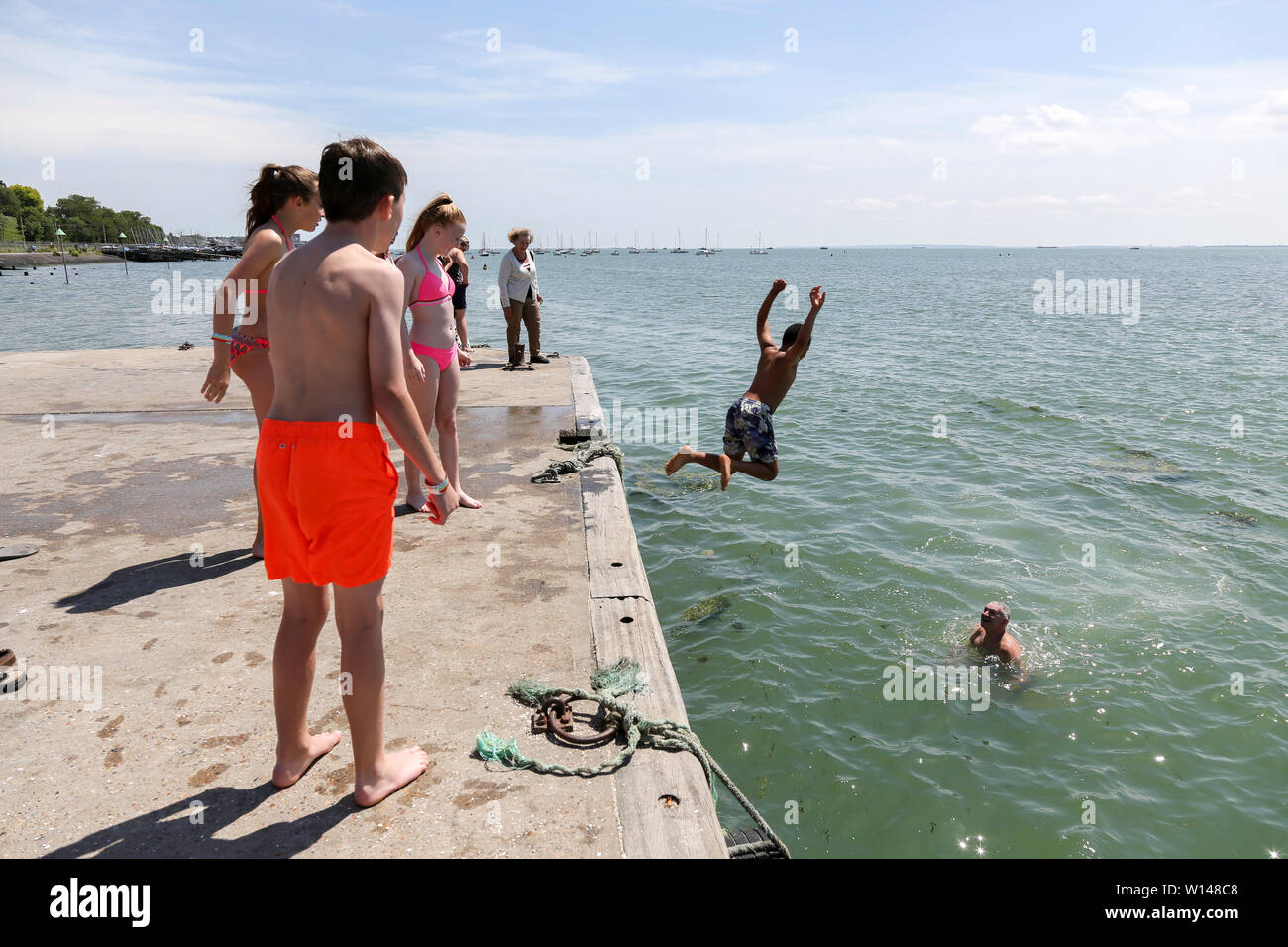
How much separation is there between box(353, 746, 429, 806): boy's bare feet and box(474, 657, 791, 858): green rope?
0.27 meters

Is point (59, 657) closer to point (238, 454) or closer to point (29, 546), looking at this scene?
point (29, 546)

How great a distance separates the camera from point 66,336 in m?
29.4

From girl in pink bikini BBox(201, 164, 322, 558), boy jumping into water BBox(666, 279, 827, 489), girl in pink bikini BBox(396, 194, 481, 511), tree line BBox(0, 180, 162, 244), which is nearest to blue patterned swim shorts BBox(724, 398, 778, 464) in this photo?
boy jumping into water BBox(666, 279, 827, 489)

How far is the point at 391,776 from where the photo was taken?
309cm

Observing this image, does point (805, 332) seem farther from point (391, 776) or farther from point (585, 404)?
point (585, 404)

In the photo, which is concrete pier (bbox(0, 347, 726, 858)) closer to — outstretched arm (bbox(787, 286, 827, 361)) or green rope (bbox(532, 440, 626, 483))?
green rope (bbox(532, 440, 626, 483))

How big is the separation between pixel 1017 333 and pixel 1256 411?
15696mm

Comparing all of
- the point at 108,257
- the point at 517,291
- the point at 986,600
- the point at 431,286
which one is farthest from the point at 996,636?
the point at 108,257

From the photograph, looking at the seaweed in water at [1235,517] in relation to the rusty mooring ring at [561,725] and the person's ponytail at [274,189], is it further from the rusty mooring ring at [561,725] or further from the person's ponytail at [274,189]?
the person's ponytail at [274,189]

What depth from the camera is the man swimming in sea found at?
23.1 ft

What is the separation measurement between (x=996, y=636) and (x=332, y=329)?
21.4 ft

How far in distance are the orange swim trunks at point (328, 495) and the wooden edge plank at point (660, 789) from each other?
1391 mm

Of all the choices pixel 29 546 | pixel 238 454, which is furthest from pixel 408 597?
pixel 238 454
